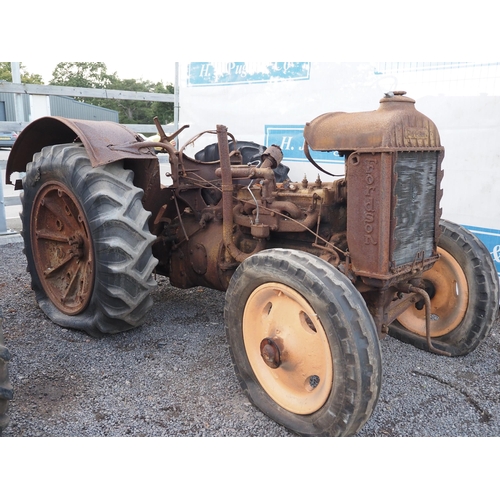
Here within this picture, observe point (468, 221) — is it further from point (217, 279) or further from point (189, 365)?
point (189, 365)

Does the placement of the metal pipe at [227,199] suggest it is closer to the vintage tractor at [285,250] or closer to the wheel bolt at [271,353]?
the vintage tractor at [285,250]

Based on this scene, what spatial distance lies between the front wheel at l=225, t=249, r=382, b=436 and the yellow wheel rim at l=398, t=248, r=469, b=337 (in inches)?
50.5

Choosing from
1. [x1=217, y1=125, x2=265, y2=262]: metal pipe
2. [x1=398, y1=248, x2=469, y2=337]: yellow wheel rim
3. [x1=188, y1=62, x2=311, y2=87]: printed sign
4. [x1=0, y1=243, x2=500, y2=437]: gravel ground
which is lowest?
[x1=0, y1=243, x2=500, y2=437]: gravel ground

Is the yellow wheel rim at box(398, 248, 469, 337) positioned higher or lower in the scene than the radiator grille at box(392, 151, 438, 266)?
lower

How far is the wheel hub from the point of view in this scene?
3.29 metres

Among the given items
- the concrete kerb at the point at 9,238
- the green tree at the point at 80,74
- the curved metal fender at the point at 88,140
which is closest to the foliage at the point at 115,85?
the green tree at the point at 80,74

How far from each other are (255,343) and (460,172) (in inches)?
110

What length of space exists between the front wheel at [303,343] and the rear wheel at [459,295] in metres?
1.27

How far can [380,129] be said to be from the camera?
7.72ft

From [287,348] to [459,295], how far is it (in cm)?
140

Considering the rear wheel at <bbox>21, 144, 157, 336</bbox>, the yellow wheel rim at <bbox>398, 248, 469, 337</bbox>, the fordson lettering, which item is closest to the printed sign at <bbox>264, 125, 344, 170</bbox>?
the yellow wheel rim at <bbox>398, 248, 469, 337</bbox>

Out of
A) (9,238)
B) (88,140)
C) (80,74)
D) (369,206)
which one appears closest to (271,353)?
(369,206)

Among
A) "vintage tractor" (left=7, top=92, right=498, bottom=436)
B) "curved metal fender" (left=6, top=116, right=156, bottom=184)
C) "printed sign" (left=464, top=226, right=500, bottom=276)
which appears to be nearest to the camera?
"vintage tractor" (left=7, top=92, right=498, bottom=436)

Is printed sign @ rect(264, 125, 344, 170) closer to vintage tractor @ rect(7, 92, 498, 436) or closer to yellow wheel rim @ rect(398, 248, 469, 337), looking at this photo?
vintage tractor @ rect(7, 92, 498, 436)
